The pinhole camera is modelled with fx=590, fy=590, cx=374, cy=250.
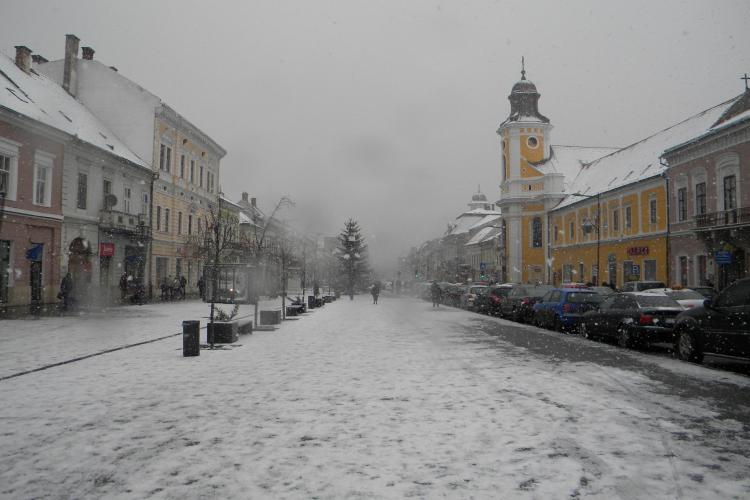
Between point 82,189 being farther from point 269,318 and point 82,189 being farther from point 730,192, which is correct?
point 730,192

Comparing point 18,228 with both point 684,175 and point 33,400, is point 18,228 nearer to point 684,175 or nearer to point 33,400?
point 33,400

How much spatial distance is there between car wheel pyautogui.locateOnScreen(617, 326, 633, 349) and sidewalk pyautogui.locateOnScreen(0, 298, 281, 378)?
38.1 ft

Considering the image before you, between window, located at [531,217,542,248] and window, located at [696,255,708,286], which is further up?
window, located at [531,217,542,248]

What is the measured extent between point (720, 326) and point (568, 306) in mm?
9179

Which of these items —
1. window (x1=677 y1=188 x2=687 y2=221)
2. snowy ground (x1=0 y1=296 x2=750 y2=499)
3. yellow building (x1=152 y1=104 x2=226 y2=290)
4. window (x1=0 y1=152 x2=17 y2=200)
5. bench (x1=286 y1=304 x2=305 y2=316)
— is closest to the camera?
snowy ground (x1=0 y1=296 x2=750 y2=499)

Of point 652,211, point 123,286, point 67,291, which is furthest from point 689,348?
point 652,211

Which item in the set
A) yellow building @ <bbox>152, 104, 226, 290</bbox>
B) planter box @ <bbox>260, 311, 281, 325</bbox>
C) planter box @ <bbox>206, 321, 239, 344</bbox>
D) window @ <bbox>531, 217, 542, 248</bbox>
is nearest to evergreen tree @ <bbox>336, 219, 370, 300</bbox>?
window @ <bbox>531, 217, 542, 248</bbox>

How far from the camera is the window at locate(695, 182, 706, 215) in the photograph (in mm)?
34438

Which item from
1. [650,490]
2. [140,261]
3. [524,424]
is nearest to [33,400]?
[524,424]

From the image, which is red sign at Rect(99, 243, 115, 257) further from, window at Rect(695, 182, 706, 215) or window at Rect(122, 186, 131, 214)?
window at Rect(695, 182, 706, 215)

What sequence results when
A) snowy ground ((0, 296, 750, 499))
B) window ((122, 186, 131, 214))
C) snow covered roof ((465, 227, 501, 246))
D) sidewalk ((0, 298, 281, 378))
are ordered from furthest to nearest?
snow covered roof ((465, 227, 501, 246)), window ((122, 186, 131, 214)), sidewalk ((0, 298, 281, 378)), snowy ground ((0, 296, 750, 499))

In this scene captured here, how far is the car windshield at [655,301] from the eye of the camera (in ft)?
48.3

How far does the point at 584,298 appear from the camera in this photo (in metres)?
20.2

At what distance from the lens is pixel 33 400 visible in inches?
314
